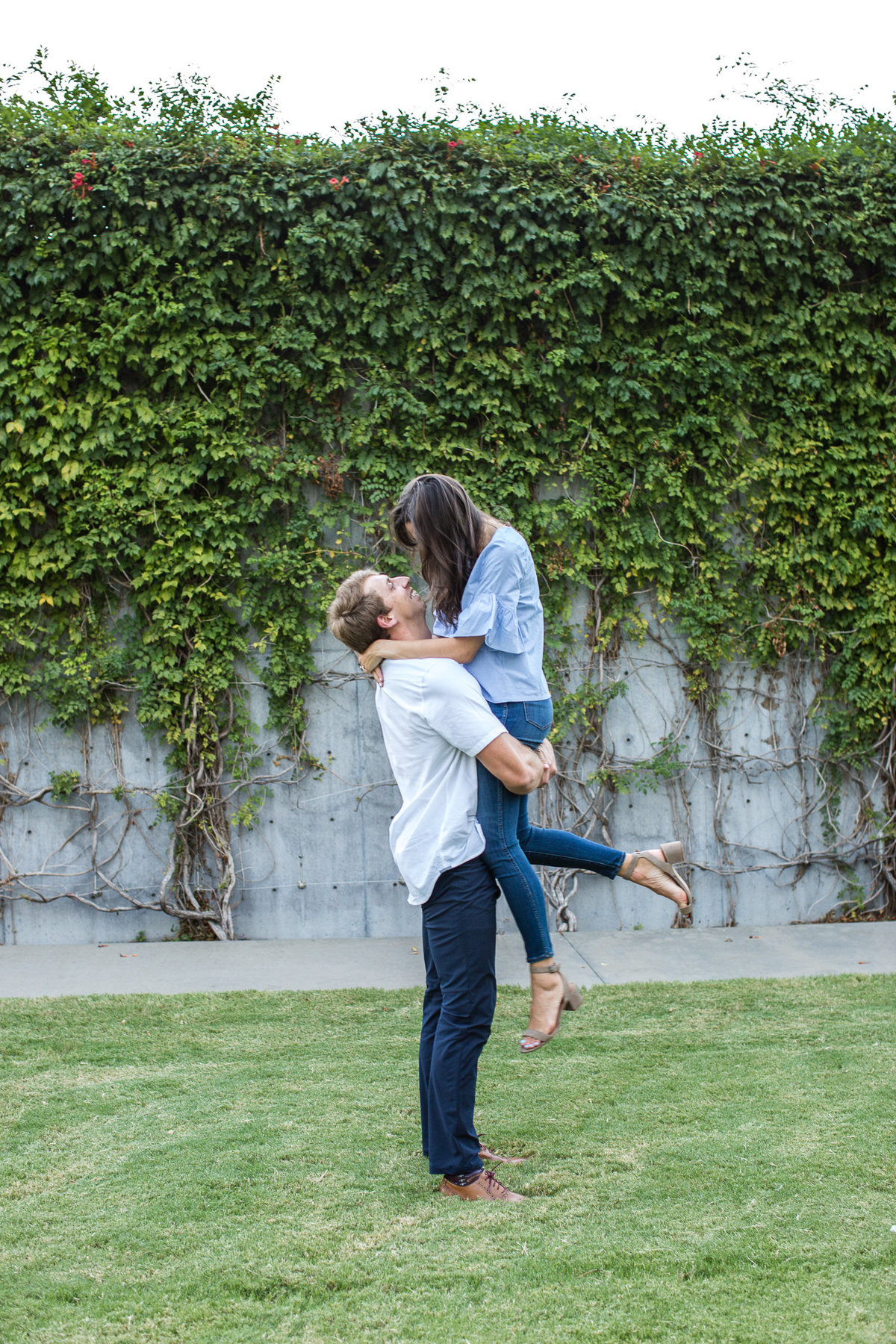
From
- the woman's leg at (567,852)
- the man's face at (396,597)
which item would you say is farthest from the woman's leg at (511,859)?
the man's face at (396,597)

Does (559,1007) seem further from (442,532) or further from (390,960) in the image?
(390,960)

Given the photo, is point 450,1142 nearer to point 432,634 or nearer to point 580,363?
point 432,634

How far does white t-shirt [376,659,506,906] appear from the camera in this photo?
2.56 m

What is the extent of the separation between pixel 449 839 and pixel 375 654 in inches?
20.0

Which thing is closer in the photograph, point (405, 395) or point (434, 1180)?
point (434, 1180)

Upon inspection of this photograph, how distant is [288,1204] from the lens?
2.65m

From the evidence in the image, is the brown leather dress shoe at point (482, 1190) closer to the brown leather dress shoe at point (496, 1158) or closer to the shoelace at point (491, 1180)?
the shoelace at point (491, 1180)

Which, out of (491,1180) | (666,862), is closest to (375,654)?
(666,862)

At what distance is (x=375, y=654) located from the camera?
8.84 feet

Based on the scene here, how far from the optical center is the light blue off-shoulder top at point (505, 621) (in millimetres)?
2793

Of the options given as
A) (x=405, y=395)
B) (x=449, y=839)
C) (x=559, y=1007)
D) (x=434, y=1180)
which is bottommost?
(x=434, y=1180)

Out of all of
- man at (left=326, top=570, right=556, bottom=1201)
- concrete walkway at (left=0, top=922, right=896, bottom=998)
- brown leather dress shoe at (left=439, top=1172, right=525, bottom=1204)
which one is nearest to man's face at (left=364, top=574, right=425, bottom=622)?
man at (left=326, top=570, right=556, bottom=1201)

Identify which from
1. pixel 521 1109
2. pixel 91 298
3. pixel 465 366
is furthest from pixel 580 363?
pixel 521 1109

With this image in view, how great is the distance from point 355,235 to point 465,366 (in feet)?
2.74
